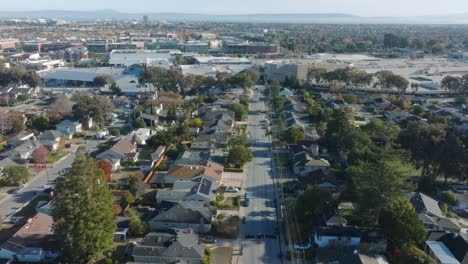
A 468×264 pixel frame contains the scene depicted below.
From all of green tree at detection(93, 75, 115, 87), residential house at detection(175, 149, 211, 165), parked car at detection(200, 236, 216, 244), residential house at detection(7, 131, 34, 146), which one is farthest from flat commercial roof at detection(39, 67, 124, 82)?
parked car at detection(200, 236, 216, 244)

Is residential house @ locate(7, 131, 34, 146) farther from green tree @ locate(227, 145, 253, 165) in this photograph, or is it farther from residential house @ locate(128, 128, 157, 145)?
green tree @ locate(227, 145, 253, 165)

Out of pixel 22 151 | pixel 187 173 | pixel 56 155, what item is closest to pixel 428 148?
pixel 187 173

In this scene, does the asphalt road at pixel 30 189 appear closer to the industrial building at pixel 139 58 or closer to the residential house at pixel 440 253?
the residential house at pixel 440 253

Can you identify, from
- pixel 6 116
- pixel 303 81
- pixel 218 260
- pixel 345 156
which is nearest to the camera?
pixel 218 260

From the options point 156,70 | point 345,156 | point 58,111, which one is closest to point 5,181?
point 58,111

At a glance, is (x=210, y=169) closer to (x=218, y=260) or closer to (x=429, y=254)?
(x=218, y=260)
